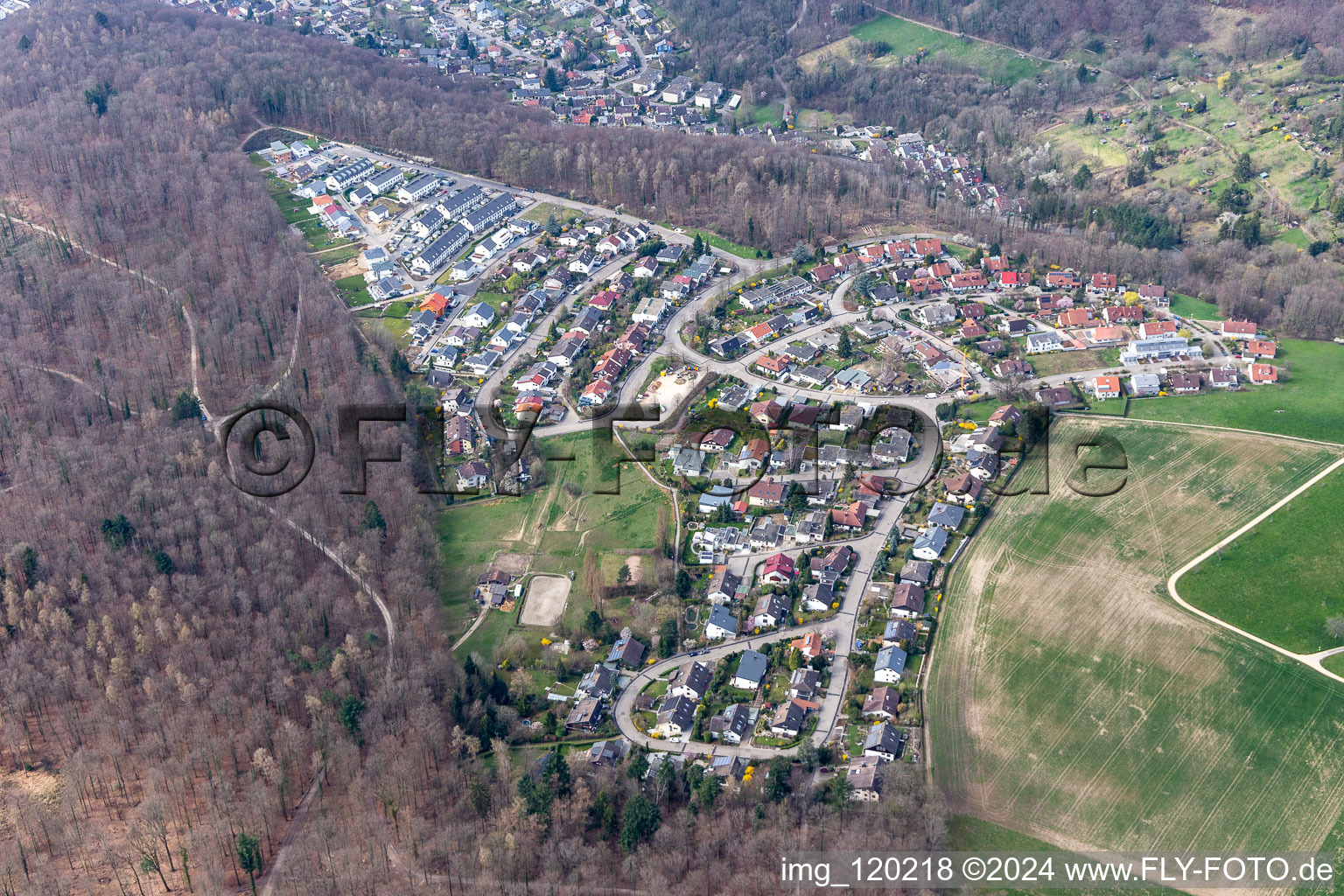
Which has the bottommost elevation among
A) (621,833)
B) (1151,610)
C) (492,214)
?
(621,833)

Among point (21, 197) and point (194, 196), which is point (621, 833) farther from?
point (21, 197)

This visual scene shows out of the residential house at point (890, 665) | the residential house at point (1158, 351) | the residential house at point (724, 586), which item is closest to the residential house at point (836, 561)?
the residential house at point (724, 586)

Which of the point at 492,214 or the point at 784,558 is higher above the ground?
the point at 492,214

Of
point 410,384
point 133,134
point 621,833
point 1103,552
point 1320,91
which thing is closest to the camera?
point 621,833

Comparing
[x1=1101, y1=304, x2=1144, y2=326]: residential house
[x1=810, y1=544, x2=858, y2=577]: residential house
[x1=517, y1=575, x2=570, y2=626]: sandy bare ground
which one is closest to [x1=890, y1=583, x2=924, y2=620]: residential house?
[x1=810, y1=544, x2=858, y2=577]: residential house

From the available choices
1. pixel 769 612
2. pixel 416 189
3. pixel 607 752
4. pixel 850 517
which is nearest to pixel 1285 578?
pixel 850 517

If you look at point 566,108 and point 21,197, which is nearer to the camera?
point 21,197

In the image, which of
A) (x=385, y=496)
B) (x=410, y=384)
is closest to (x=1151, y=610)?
(x=385, y=496)

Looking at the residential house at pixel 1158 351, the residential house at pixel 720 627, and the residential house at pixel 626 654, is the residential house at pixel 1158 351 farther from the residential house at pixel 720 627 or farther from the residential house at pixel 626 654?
the residential house at pixel 626 654

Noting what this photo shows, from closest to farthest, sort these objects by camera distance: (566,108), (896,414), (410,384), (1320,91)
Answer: (896,414) < (410,384) < (1320,91) < (566,108)
